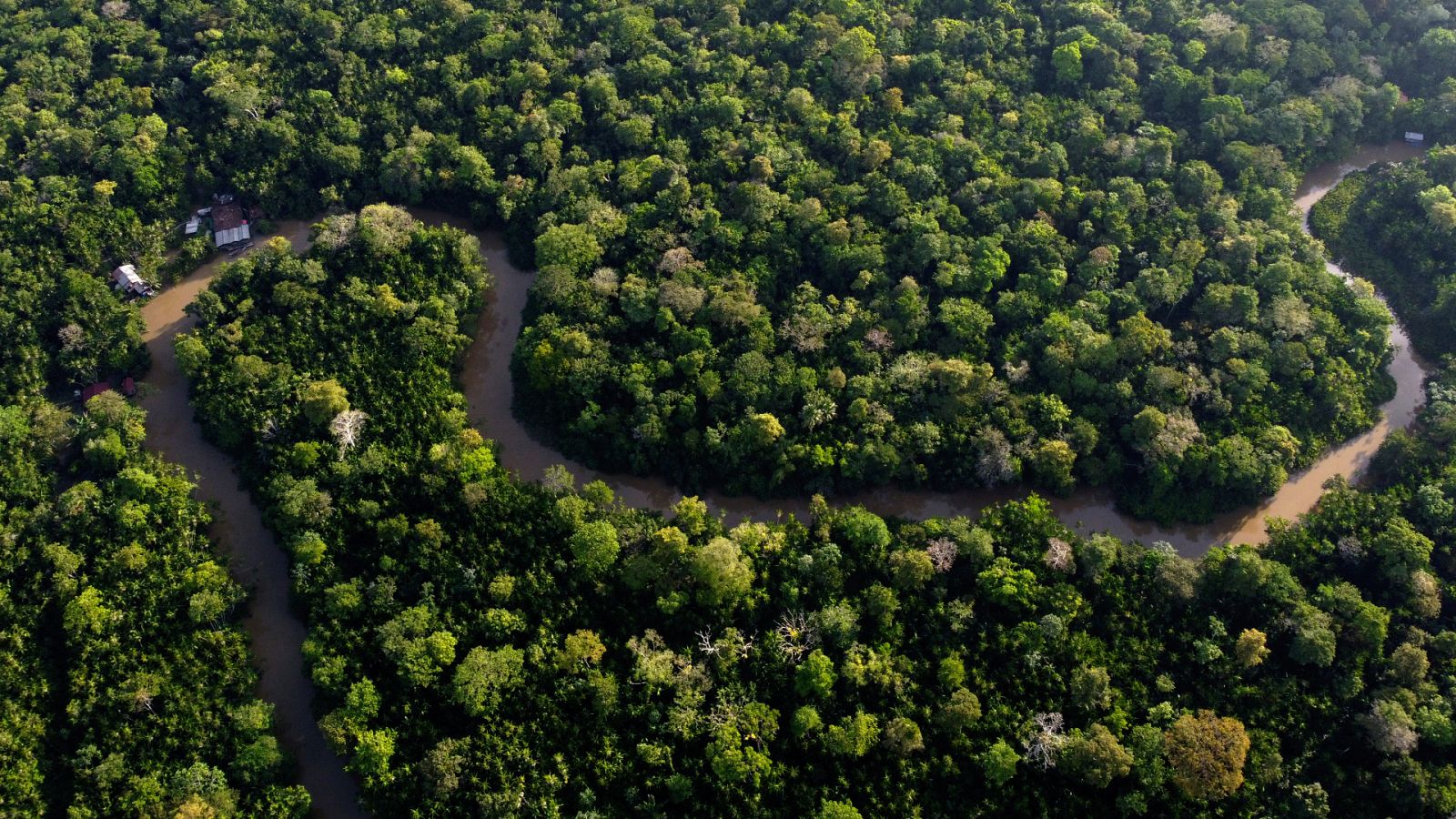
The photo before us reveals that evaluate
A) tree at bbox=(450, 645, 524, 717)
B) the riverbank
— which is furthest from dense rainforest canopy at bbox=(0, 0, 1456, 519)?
tree at bbox=(450, 645, 524, 717)

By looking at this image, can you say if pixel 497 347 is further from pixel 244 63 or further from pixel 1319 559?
pixel 1319 559

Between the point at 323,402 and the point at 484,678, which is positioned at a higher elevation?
the point at 323,402

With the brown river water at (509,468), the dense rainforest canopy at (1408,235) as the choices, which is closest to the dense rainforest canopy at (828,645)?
the brown river water at (509,468)

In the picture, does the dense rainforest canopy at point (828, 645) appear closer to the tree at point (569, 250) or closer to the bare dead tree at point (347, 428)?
the bare dead tree at point (347, 428)

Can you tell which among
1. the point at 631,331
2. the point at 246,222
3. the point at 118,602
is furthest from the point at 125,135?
the point at 631,331

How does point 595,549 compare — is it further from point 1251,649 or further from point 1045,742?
point 1251,649

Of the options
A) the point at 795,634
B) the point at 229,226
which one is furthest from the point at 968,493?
the point at 229,226
